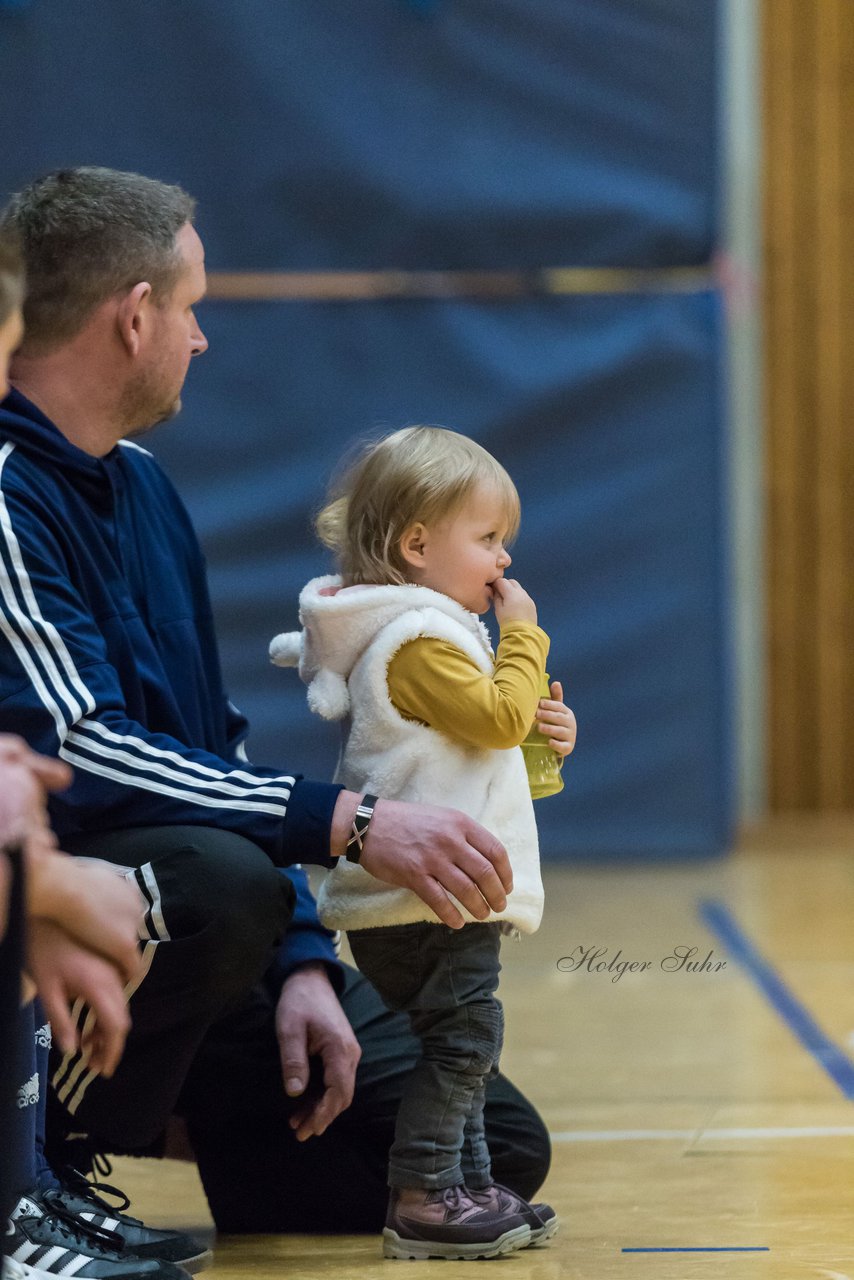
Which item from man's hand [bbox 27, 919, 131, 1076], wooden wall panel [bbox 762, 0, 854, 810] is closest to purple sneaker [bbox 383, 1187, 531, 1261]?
man's hand [bbox 27, 919, 131, 1076]

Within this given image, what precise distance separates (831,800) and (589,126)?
1936mm

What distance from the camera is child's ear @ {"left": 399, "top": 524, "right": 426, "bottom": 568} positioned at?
155 centimetres

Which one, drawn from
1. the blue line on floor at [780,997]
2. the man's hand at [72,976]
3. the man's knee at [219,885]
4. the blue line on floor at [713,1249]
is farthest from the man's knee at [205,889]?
the blue line on floor at [780,997]

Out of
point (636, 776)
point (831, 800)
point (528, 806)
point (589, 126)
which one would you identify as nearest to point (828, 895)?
point (636, 776)

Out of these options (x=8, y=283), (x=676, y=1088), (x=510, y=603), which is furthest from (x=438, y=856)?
(x=676, y=1088)

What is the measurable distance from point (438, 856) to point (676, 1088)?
0.89m

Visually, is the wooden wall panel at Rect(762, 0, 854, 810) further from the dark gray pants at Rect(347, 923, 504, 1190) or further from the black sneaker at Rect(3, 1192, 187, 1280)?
the black sneaker at Rect(3, 1192, 187, 1280)

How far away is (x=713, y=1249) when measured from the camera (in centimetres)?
151

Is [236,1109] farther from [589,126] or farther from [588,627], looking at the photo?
[589,126]

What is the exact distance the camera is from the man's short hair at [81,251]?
5.32ft

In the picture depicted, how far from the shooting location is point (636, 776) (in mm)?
3762

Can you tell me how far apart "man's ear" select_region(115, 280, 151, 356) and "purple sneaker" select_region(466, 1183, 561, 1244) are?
2.77ft

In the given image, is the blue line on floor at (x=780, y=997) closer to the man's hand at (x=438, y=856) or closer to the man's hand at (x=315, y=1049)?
the man's hand at (x=315, y=1049)

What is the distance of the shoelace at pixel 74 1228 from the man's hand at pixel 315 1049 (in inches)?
9.0
